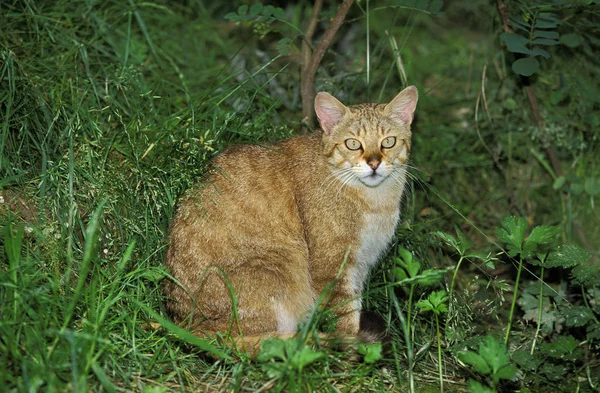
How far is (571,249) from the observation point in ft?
15.0

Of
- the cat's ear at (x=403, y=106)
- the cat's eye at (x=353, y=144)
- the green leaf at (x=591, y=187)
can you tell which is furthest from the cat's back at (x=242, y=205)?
the green leaf at (x=591, y=187)

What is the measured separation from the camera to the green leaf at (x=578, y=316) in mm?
4426

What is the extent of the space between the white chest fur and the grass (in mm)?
349

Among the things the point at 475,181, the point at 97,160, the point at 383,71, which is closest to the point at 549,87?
the point at 475,181

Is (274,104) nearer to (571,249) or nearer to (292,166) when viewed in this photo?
(292,166)

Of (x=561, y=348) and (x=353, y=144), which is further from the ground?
(x=353, y=144)

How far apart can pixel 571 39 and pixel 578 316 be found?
2408 mm

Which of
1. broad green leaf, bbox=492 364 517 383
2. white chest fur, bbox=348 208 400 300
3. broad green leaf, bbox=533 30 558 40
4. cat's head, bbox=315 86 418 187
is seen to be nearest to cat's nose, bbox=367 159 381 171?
cat's head, bbox=315 86 418 187

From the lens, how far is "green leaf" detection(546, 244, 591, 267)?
445 centimetres

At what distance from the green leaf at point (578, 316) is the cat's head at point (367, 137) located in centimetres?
134

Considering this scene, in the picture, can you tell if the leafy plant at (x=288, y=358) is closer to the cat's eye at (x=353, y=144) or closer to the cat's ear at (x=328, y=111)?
the cat's eye at (x=353, y=144)

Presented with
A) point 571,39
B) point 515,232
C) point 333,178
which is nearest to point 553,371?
point 515,232

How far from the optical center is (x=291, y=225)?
4484 millimetres

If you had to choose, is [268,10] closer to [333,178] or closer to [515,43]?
[333,178]
